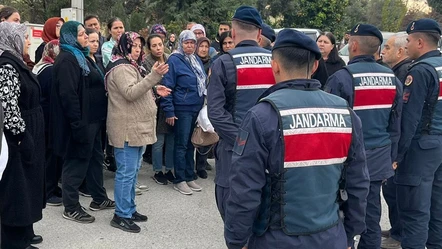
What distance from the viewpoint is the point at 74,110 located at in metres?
4.09

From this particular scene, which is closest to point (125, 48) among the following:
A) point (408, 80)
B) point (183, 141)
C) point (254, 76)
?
point (254, 76)

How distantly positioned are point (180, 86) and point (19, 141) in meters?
2.32

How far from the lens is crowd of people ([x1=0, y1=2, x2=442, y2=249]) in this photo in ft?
6.88

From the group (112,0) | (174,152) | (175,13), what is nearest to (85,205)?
(174,152)

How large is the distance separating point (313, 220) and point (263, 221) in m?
0.24

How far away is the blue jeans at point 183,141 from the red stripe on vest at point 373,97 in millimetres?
2445

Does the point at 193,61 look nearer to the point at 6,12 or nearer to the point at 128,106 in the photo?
the point at 128,106

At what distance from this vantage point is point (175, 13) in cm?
1797

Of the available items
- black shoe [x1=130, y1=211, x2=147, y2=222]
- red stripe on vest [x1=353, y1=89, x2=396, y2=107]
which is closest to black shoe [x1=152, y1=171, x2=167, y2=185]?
black shoe [x1=130, y1=211, x2=147, y2=222]

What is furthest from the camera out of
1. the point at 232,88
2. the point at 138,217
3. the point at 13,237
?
the point at 138,217

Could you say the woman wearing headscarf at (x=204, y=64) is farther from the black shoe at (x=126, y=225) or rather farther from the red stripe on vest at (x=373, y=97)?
the red stripe on vest at (x=373, y=97)

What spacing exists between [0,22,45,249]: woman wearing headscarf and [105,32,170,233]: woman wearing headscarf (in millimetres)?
755

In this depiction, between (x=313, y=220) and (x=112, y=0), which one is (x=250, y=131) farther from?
(x=112, y=0)

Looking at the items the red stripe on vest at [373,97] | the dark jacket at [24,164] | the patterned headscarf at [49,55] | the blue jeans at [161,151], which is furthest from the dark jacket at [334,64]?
the dark jacket at [24,164]
